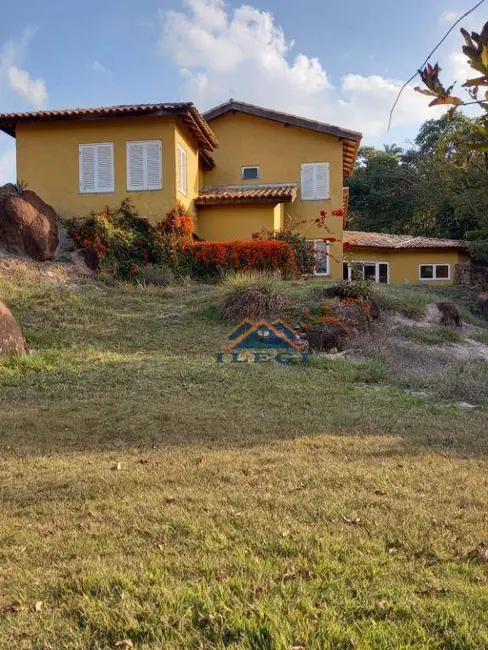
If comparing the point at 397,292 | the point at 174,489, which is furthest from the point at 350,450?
the point at 397,292

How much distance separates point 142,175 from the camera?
17922mm

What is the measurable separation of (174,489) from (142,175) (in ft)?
49.6

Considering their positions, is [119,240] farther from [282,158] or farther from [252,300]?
[282,158]

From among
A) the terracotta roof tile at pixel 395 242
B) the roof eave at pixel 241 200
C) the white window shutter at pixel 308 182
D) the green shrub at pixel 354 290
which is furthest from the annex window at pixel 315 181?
the green shrub at pixel 354 290

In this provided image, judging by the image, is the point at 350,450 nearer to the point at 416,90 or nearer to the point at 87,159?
the point at 416,90

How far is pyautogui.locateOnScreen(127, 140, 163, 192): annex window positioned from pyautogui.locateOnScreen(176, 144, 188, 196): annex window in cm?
59

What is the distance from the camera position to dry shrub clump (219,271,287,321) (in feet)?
40.6

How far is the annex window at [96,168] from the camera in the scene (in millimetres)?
18047

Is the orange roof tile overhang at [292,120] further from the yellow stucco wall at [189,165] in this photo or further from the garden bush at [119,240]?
the garden bush at [119,240]

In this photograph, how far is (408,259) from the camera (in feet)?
89.0

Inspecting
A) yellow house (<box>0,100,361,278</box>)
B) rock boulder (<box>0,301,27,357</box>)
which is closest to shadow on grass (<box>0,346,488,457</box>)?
rock boulder (<box>0,301,27,357</box>)

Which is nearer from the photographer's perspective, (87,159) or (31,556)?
(31,556)

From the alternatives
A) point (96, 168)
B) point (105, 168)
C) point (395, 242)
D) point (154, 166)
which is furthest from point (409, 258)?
point (96, 168)

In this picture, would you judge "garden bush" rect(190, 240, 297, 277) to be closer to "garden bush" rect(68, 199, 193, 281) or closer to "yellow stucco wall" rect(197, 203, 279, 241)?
"garden bush" rect(68, 199, 193, 281)
